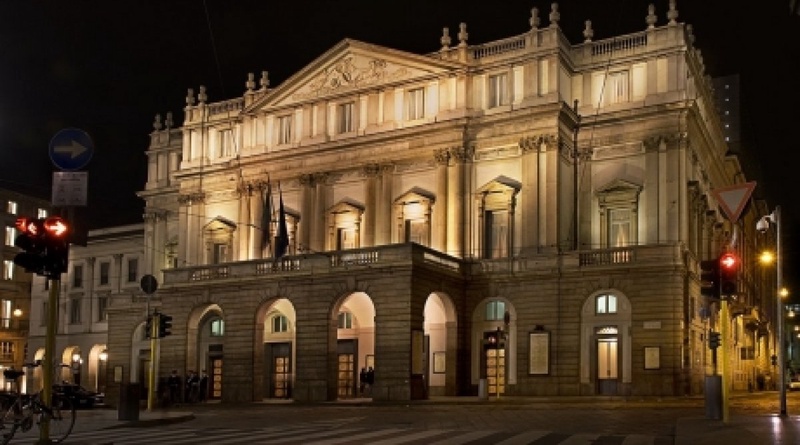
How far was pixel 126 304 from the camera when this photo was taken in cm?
6588

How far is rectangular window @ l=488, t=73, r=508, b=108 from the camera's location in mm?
51688

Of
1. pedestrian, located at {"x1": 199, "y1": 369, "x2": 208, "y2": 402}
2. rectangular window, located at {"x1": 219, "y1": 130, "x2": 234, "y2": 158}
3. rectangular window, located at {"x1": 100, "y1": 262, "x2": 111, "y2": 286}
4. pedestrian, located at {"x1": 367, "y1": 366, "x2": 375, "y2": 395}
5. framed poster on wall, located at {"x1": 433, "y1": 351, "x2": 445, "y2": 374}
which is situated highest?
rectangular window, located at {"x1": 219, "y1": 130, "x2": 234, "y2": 158}

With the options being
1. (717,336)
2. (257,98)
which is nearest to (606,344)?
(717,336)

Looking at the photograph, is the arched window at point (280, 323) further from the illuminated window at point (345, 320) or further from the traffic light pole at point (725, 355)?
the traffic light pole at point (725, 355)

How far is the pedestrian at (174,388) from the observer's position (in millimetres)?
49431

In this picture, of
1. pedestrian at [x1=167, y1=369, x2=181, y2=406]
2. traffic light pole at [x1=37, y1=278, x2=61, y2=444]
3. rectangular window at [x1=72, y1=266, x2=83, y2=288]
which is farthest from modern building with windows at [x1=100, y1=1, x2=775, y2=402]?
traffic light pole at [x1=37, y1=278, x2=61, y2=444]

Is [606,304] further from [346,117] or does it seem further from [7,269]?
[7,269]

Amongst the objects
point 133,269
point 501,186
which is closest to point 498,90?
point 501,186

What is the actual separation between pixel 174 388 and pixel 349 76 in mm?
19368

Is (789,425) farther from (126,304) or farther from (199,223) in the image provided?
(126,304)

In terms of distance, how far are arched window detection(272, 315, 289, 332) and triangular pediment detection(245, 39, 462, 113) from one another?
12348 millimetres

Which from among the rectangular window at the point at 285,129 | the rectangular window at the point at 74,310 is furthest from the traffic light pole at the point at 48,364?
the rectangular window at the point at 74,310

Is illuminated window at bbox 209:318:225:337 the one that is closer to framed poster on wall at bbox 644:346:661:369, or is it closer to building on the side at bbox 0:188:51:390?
framed poster on wall at bbox 644:346:661:369

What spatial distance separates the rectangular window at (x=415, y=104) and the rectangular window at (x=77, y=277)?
115ft
